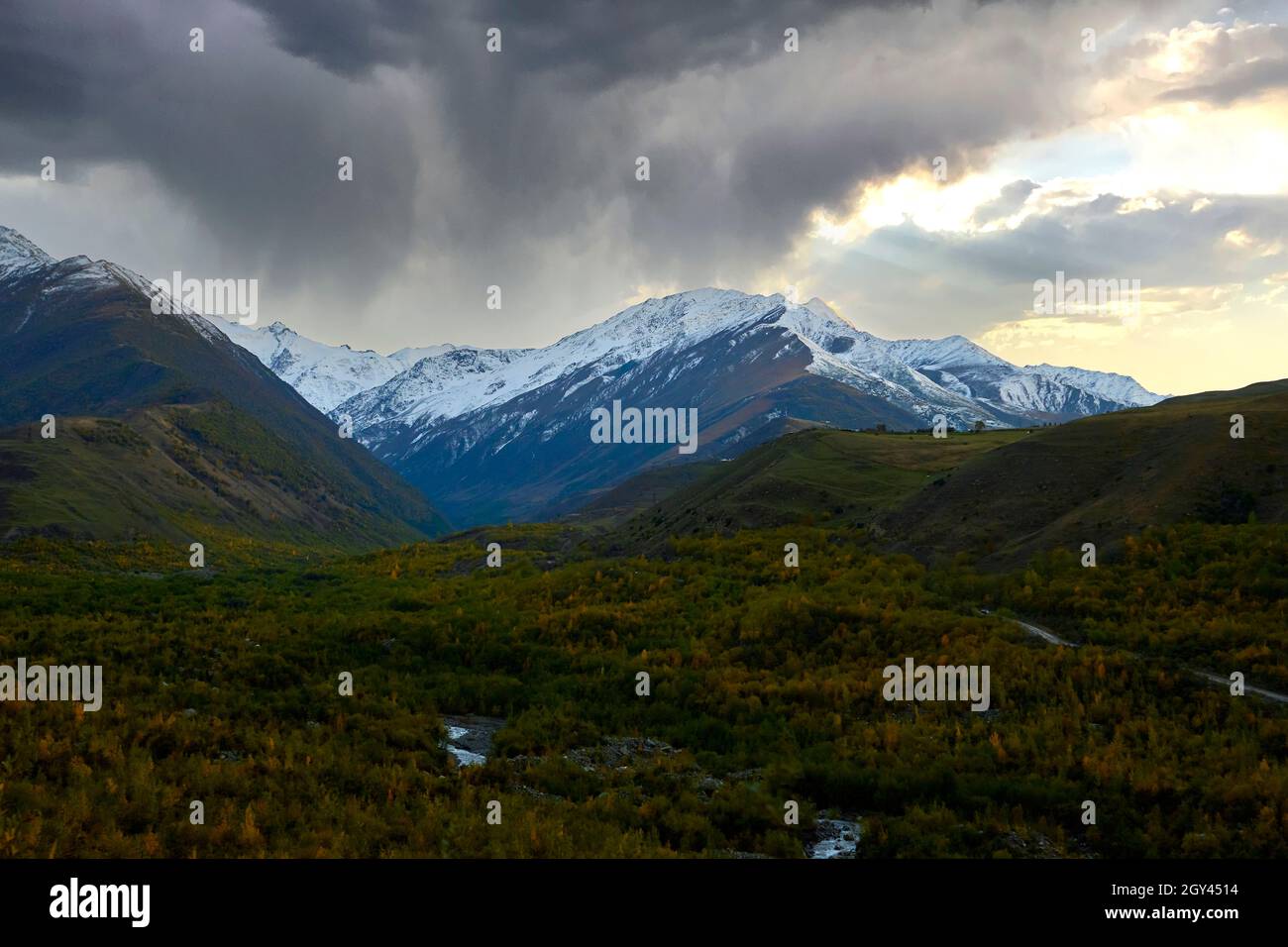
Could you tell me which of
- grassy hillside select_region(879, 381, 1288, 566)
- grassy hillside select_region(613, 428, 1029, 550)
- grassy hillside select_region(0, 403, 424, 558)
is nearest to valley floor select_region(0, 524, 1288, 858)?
grassy hillside select_region(879, 381, 1288, 566)

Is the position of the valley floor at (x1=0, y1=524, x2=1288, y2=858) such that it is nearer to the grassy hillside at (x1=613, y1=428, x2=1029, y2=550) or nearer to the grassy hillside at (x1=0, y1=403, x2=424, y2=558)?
the grassy hillside at (x1=613, y1=428, x2=1029, y2=550)

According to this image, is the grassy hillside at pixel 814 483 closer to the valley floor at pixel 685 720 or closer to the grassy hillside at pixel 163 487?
the valley floor at pixel 685 720

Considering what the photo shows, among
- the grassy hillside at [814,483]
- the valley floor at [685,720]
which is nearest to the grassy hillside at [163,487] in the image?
the valley floor at [685,720]

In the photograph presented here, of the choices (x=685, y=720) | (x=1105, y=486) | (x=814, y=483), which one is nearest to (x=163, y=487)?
(x=814, y=483)

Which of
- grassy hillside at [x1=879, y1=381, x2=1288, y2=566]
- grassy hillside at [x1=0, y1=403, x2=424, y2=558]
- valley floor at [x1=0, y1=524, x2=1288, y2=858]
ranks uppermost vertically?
grassy hillside at [x1=0, y1=403, x2=424, y2=558]

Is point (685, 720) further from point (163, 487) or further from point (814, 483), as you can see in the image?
point (163, 487)
